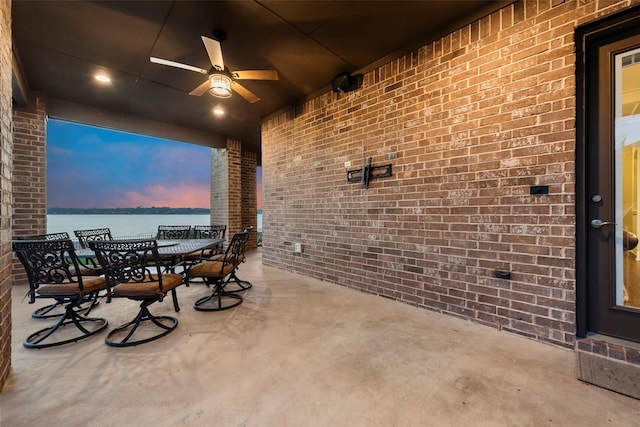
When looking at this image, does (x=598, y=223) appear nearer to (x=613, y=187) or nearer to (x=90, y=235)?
(x=613, y=187)

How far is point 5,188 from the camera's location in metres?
1.68

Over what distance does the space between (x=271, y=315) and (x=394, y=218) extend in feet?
6.10

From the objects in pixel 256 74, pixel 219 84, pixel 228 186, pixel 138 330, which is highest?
pixel 256 74

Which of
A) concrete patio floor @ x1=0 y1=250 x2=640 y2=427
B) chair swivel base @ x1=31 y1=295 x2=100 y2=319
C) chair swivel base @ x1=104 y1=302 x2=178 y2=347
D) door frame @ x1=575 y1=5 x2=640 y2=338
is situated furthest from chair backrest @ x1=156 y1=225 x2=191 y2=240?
door frame @ x1=575 y1=5 x2=640 y2=338

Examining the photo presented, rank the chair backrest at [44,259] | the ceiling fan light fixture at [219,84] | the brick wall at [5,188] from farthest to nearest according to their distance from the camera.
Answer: the ceiling fan light fixture at [219,84] → the chair backrest at [44,259] → the brick wall at [5,188]

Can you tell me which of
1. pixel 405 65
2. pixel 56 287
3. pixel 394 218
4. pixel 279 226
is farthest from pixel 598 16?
pixel 56 287

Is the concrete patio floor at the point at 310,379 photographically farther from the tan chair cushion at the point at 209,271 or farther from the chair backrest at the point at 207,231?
the chair backrest at the point at 207,231

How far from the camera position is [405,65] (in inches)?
119

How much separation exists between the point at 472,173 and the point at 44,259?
4.02 metres

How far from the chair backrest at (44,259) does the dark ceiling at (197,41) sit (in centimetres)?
223

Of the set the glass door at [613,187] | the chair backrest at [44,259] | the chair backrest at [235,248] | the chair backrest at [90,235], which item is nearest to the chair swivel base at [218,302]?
the chair backrest at [235,248]

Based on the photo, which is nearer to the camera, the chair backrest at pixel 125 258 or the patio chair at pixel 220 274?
the chair backrest at pixel 125 258

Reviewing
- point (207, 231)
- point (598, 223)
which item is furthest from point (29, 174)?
point (598, 223)

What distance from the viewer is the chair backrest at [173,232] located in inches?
182
